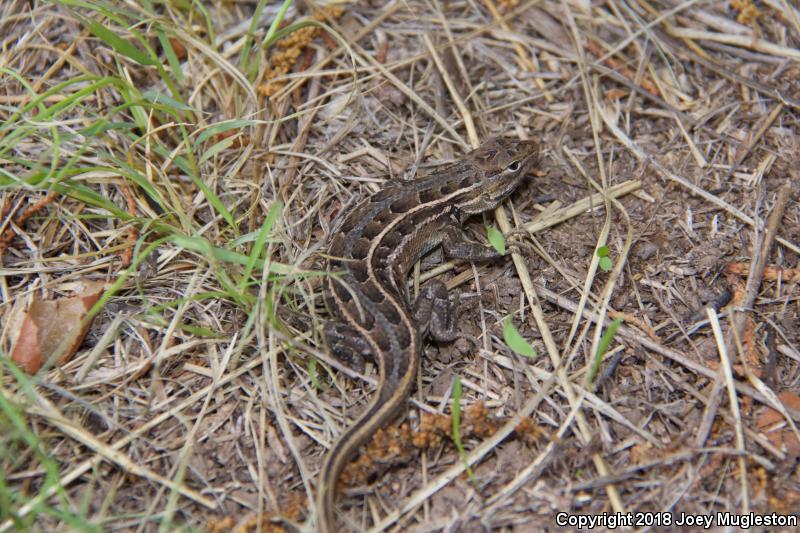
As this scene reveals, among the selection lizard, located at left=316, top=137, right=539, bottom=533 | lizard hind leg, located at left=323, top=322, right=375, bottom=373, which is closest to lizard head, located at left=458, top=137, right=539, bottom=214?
lizard, located at left=316, top=137, right=539, bottom=533

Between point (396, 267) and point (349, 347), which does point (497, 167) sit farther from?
point (349, 347)

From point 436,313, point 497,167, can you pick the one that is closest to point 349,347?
point 436,313

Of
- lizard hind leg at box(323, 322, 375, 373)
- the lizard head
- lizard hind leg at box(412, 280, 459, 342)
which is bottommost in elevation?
lizard hind leg at box(412, 280, 459, 342)

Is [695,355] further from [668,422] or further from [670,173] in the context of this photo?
[670,173]

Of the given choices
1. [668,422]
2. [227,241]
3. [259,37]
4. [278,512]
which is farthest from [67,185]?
[668,422]

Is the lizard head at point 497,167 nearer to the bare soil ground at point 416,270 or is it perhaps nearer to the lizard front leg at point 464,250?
the bare soil ground at point 416,270

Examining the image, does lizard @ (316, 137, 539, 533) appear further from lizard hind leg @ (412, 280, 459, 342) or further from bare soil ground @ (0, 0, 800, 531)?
bare soil ground @ (0, 0, 800, 531)

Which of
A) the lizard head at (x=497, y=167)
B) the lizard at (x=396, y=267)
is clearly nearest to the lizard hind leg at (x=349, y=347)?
the lizard at (x=396, y=267)
